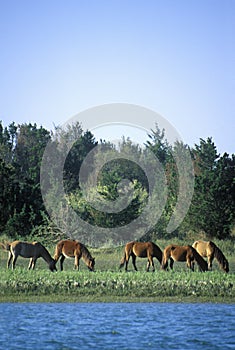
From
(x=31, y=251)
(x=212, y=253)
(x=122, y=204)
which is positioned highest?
(x=122, y=204)

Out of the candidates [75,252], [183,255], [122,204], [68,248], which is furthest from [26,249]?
[122,204]

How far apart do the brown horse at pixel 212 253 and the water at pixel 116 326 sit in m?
6.53

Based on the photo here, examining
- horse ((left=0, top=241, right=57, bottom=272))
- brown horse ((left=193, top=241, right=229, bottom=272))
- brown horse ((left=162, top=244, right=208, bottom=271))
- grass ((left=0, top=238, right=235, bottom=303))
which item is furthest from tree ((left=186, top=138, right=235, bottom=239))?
grass ((left=0, top=238, right=235, bottom=303))

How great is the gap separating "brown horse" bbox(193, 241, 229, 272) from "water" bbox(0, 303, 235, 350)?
6531 mm

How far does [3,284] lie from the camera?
A: 67.4 feet

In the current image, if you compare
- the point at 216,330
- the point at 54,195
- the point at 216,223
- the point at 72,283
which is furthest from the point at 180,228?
the point at 216,330

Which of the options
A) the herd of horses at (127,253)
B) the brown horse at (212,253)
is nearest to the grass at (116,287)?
the herd of horses at (127,253)

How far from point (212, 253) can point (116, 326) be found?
35.7ft

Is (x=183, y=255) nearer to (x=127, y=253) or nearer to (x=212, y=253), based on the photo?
(x=212, y=253)

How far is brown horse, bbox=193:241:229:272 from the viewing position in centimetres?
2561

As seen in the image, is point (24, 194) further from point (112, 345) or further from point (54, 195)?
point (112, 345)

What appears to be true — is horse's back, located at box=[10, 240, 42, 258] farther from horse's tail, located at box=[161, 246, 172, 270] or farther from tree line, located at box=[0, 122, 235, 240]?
tree line, located at box=[0, 122, 235, 240]

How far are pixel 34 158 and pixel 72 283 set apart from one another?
133 ft

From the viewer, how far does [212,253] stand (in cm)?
2648
